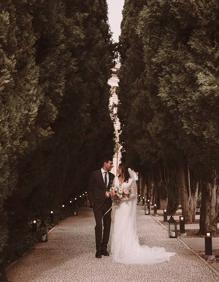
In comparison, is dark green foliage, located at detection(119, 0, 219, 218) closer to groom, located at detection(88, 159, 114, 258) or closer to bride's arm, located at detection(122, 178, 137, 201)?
bride's arm, located at detection(122, 178, 137, 201)

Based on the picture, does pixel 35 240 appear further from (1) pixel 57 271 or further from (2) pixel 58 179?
(2) pixel 58 179

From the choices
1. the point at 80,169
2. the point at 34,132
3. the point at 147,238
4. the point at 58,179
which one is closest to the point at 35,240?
the point at 147,238

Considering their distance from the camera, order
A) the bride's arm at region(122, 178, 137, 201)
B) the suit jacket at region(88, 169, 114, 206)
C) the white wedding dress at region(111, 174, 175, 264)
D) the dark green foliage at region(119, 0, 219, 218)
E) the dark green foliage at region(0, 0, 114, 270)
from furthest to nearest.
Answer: the bride's arm at region(122, 178, 137, 201) → the suit jacket at region(88, 169, 114, 206) → the white wedding dress at region(111, 174, 175, 264) → the dark green foliage at region(119, 0, 219, 218) → the dark green foliage at region(0, 0, 114, 270)

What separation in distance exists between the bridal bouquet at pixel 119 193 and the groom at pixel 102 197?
0.12 m

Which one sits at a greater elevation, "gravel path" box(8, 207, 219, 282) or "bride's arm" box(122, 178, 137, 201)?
"bride's arm" box(122, 178, 137, 201)

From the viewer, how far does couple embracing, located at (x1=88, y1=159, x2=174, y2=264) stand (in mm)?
13516

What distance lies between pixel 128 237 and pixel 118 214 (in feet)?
2.01

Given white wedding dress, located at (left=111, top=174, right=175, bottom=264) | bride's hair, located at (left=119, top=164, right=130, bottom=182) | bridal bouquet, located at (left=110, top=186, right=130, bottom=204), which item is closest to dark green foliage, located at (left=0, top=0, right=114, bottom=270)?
bridal bouquet, located at (left=110, top=186, right=130, bottom=204)

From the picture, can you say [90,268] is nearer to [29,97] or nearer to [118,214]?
[118,214]

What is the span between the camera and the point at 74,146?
27.3 m

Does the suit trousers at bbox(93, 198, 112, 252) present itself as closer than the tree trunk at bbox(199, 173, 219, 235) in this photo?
Yes

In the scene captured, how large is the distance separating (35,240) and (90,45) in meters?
9.31

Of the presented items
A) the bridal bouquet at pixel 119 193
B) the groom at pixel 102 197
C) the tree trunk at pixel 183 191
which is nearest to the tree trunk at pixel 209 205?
the bridal bouquet at pixel 119 193

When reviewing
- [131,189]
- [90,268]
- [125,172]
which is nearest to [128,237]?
[131,189]
